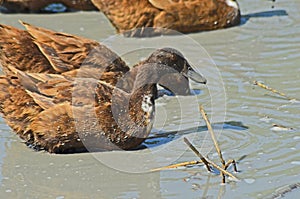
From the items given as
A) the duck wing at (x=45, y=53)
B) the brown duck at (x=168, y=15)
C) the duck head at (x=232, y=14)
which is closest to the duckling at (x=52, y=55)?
the duck wing at (x=45, y=53)

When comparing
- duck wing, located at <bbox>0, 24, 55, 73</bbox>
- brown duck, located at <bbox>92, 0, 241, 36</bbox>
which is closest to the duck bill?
duck wing, located at <bbox>0, 24, 55, 73</bbox>

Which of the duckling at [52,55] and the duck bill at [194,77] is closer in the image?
the duckling at [52,55]

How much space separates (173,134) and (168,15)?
3344mm

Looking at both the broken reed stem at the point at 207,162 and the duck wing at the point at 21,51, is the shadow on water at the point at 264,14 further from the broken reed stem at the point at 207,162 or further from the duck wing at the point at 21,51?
the broken reed stem at the point at 207,162

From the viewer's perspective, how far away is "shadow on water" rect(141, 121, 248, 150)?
6.94 m

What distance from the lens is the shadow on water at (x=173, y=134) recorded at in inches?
273

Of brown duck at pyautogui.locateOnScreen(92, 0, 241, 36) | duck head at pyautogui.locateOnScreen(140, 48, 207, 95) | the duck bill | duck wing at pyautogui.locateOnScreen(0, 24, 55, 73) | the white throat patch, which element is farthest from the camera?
brown duck at pyautogui.locateOnScreen(92, 0, 241, 36)

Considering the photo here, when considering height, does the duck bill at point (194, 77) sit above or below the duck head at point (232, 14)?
above

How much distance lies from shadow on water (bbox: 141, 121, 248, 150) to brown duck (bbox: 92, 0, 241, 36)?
3128mm

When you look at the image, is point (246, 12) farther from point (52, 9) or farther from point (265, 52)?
point (52, 9)

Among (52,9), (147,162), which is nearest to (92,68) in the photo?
(147,162)

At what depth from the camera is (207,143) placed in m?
6.84

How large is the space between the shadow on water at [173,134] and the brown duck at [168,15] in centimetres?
313

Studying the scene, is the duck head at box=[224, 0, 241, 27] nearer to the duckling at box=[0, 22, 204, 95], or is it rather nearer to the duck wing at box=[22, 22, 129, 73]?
the duckling at box=[0, 22, 204, 95]
